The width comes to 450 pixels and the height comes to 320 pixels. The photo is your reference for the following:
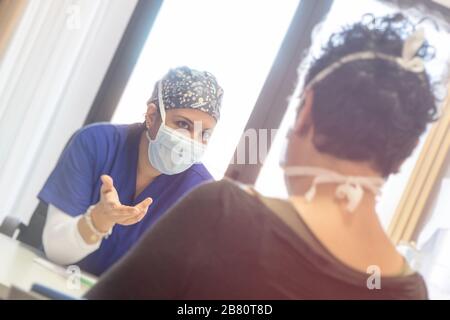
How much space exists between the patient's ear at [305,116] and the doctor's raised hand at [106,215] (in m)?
0.33

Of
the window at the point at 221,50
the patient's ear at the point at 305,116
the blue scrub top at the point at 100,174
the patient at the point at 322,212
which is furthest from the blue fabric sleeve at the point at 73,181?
the patient's ear at the point at 305,116

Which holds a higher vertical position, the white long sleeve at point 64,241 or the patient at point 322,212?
the patient at point 322,212

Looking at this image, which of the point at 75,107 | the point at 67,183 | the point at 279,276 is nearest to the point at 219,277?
the point at 279,276

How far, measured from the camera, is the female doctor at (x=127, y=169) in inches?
38.0

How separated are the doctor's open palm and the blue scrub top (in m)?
0.01

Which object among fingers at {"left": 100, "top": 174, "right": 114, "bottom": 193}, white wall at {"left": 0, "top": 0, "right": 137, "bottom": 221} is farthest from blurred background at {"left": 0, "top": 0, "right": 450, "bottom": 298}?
fingers at {"left": 100, "top": 174, "right": 114, "bottom": 193}

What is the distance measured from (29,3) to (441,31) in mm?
813

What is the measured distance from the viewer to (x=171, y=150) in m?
1.03

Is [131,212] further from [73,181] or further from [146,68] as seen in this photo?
[146,68]

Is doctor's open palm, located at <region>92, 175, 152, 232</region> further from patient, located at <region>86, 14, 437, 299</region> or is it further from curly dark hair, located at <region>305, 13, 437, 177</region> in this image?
curly dark hair, located at <region>305, 13, 437, 177</region>

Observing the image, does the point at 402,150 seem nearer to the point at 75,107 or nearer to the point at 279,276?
the point at 279,276

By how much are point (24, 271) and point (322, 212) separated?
18.2 inches

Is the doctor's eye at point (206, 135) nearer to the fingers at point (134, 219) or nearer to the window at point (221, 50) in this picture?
the window at point (221, 50)

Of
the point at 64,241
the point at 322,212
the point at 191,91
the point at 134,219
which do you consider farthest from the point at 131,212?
the point at 322,212
